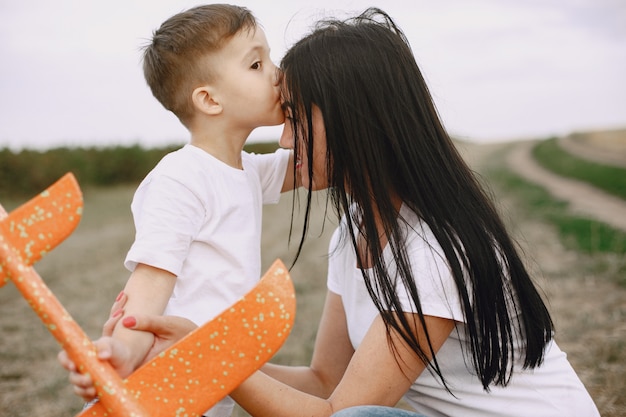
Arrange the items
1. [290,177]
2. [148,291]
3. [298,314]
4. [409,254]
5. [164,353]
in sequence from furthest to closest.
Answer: [298,314] < [290,177] < [409,254] < [148,291] < [164,353]

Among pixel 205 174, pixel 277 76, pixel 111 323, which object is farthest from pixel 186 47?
pixel 111 323

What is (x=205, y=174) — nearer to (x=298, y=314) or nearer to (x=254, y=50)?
(x=254, y=50)

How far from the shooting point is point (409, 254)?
1.87 m

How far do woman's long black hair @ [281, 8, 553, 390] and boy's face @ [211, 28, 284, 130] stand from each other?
12 centimetres

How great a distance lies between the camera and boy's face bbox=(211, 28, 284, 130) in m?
2.05

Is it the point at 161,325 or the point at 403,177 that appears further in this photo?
the point at 403,177

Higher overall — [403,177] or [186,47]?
[186,47]

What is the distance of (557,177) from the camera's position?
71.4 ft

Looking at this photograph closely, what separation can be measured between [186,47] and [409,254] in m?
0.95

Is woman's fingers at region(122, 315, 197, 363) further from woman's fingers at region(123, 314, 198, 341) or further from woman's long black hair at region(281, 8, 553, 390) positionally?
woman's long black hair at region(281, 8, 553, 390)

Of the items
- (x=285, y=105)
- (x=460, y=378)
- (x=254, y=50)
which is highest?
(x=254, y=50)

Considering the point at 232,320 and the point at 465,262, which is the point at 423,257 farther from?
the point at 232,320

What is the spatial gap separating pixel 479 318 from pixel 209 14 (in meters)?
1.24

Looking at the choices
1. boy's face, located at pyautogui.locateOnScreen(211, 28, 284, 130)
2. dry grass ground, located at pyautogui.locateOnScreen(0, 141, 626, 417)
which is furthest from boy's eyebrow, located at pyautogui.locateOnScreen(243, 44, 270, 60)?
dry grass ground, located at pyautogui.locateOnScreen(0, 141, 626, 417)
